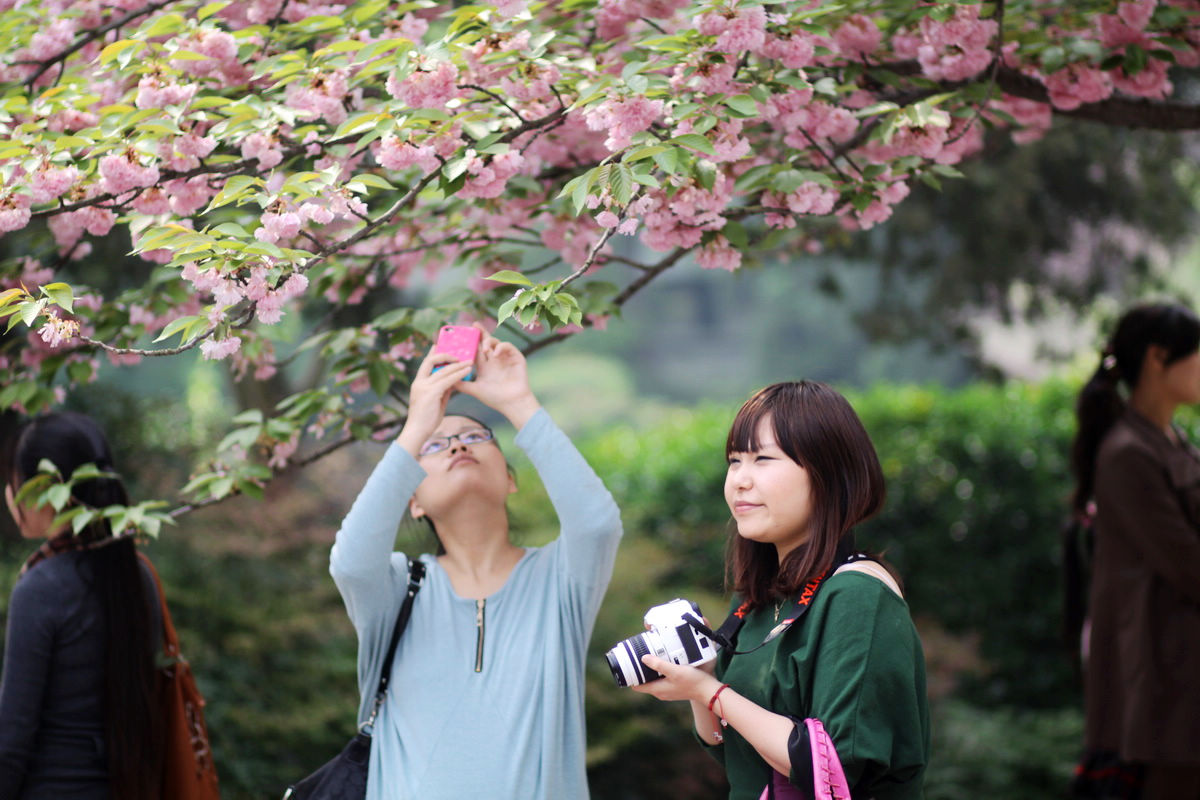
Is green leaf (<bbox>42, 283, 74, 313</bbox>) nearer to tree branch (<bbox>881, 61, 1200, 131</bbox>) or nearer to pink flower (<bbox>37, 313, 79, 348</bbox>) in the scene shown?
pink flower (<bbox>37, 313, 79, 348</bbox>)

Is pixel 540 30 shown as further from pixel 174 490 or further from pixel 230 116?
pixel 174 490

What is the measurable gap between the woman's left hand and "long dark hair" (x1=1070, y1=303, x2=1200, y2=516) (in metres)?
2.45

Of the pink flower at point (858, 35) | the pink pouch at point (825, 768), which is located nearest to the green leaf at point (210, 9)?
the pink flower at point (858, 35)

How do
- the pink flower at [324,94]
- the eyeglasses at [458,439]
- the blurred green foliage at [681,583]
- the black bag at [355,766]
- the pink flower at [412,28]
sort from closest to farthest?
the black bag at [355,766] → the eyeglasses at [458,439] → the pink flower at [324,94] → the pink flower at [412,28] → the blurred green foliage at [681,583]

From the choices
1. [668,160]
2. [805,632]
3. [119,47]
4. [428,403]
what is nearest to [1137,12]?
[668,160]

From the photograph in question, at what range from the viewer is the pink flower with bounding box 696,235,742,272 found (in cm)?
252

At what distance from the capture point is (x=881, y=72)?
2.70 m

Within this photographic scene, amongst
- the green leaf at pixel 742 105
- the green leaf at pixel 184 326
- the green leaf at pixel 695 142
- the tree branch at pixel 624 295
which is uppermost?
the green leaf at pixel 742 105

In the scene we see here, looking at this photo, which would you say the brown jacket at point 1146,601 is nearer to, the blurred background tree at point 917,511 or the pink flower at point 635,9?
the blurred background tree at point 917,511

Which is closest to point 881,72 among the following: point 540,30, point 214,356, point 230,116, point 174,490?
point 540,30

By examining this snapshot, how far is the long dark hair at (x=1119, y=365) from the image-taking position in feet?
11.9

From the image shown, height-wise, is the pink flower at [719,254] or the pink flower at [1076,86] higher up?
the pink flower at [1076,86]

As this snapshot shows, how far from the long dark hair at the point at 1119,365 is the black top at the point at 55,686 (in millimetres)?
3065

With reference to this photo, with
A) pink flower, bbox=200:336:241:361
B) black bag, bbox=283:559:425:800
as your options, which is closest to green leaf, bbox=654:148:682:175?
pink flower, bbox=200:336:241:361
